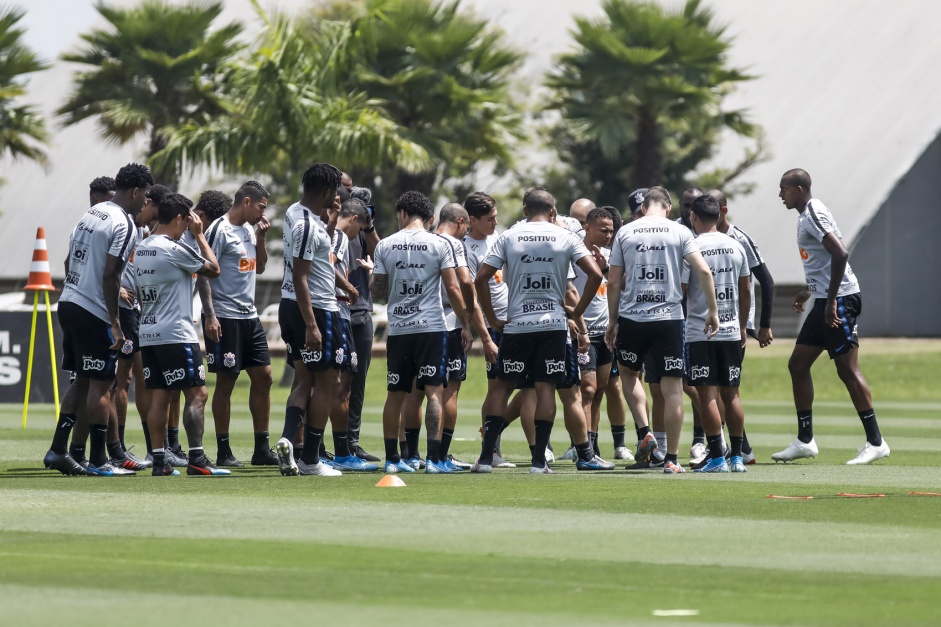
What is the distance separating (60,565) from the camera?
7480 millimetres

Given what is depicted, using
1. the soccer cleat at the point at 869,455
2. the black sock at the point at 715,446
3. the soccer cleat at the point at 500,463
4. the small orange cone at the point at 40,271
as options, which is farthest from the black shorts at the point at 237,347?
the small orange cone at the point at 40,271

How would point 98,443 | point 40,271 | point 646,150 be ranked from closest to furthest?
point 98,443, point 40,271, point 646,150

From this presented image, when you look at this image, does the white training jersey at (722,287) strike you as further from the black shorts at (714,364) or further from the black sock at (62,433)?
the black sock at (62,433)

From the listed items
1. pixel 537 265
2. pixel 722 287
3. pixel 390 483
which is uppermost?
pixel 537 265

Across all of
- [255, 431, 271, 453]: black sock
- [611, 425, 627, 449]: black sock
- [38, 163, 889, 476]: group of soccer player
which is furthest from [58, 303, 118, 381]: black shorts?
[611, 425, 627, 449]: black sock

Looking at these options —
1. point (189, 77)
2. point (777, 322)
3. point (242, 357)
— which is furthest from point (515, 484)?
point (777, 322)

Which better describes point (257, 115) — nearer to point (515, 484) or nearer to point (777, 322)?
point (515, 484)

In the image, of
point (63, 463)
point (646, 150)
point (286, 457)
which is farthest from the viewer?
point (646, 150)

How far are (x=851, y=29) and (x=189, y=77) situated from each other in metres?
29.9

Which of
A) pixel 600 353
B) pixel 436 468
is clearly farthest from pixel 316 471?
pixel 600 353

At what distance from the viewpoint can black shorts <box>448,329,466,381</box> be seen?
1346 centimetres

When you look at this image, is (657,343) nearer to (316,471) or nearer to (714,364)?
(714,364)

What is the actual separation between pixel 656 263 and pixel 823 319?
6.28 feet

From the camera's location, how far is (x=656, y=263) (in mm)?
12844
